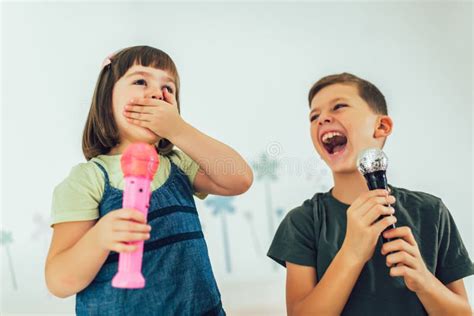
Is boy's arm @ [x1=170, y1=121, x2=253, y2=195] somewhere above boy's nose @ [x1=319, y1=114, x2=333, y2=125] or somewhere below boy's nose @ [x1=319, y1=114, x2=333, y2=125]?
below

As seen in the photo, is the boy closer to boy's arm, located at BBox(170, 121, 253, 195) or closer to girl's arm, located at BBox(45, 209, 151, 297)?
boy's arm, located at BBox(170, 121, 253, 195)

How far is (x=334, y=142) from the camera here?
66 cm

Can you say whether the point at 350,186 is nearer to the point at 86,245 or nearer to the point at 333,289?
the point at 333,289

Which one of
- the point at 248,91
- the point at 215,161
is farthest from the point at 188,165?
the point at 248,91

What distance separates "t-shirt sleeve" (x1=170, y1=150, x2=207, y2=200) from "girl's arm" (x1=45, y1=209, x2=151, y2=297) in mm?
145

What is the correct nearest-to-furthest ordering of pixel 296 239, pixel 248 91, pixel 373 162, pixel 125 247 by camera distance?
pixel 125 247 → pixel 373 162 → pixel 296 239 → pixel 248 91

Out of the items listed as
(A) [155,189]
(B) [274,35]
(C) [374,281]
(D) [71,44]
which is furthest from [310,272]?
(D) [71,44]

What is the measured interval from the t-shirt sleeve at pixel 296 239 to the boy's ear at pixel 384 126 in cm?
15

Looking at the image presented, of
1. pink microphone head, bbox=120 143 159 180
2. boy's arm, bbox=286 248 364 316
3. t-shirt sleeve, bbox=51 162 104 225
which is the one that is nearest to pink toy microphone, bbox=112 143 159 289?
pink microphone head, bbox=120 143 159 180

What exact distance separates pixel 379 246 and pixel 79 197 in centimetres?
37

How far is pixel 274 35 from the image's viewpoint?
29.9 inches

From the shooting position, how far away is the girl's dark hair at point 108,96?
1.98ft

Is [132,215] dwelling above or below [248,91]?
below

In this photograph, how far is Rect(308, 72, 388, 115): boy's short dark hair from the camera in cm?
70
